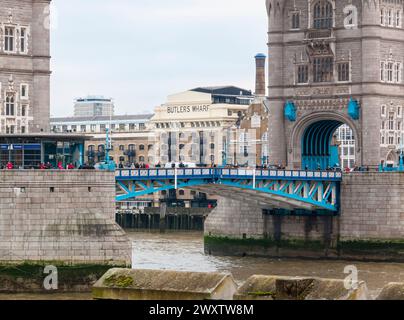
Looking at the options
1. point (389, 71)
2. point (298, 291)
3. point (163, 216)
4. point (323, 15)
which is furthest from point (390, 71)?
point (298, 291)

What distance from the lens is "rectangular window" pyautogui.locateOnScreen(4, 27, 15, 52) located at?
8344 cm

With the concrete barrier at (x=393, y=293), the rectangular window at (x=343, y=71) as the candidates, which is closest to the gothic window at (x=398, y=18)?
the rectangular window at (x=343, y=71)

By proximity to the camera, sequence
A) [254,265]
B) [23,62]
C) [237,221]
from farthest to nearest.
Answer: [237,221], [254,265], [23,62]

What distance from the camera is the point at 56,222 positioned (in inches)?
2712

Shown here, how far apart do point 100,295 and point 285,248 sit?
68721 mm

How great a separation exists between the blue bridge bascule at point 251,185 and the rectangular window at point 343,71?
11.3m

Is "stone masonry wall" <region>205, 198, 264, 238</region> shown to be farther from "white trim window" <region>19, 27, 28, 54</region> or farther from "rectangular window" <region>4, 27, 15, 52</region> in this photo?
"rectangular window" <region>4, 27, 15, 52</region>

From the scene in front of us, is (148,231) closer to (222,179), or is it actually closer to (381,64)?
(381,64)

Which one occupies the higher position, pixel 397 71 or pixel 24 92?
pixel 397 71

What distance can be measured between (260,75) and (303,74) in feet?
208

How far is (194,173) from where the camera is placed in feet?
270

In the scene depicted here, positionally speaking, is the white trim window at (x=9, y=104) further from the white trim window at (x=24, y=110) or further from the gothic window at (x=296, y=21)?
the gothic window at (x=296, y=21)

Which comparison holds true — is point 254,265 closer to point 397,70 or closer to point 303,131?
point 303,131
